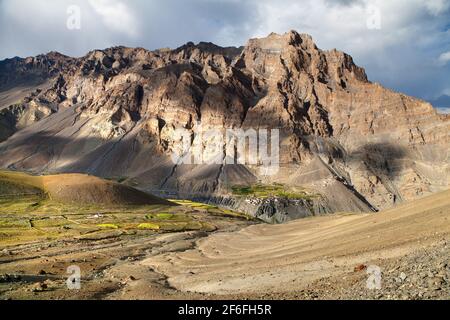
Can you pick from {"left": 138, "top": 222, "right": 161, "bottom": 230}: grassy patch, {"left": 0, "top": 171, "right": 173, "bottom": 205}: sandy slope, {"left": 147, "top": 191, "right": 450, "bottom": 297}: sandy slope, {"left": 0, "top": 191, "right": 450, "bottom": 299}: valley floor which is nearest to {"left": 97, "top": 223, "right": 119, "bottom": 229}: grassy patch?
{"left": 138, "top": 222, "right": 161, "bottom": 230}: grassy patch

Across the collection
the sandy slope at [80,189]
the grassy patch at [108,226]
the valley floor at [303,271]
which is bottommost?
the valley floor at [303,271]

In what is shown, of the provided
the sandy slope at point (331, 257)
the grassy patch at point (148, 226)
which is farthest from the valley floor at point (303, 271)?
the grassy patch at point (148, 226)

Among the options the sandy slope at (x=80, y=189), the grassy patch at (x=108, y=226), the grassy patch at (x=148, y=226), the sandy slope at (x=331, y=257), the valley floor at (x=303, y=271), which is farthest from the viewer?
the sandy slope at (x=80, y=189)

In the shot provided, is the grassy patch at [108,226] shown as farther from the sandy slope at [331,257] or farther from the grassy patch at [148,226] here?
the sandy slope at [331,257]

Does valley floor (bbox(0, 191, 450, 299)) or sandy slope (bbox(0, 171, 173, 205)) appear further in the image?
sandy slope (bbox(0, 171, 173, 205))

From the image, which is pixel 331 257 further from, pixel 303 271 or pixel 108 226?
pixel 108 226

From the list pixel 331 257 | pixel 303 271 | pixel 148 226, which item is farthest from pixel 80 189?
pixel 303 271

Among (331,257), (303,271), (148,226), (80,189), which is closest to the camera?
(303,271)

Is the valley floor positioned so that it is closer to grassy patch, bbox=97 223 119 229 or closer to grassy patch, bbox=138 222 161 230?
grassy patch, bbox=97 223 119 229

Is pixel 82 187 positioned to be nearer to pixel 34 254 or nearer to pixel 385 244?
pixel 34 254

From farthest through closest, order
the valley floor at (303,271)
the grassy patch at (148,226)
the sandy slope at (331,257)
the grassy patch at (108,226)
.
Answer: the grassy patch at (148,226) < the grassy patch at (108,226) < the sandy slope at (331,257) < the valley floor at (303,271)

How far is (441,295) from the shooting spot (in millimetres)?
20547
